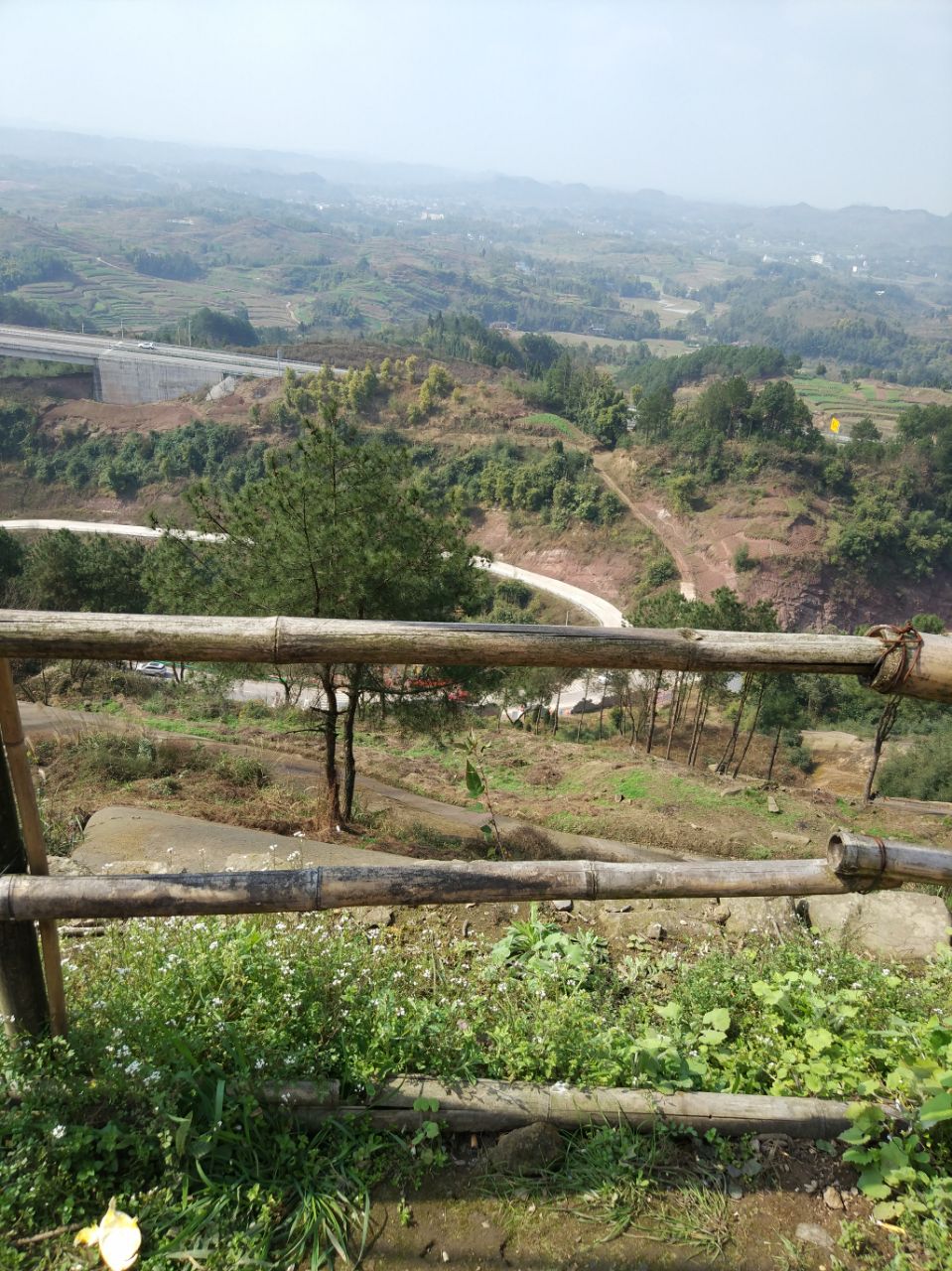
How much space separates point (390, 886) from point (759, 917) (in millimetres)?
2615

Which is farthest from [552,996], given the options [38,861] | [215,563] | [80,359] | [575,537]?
[80,359]

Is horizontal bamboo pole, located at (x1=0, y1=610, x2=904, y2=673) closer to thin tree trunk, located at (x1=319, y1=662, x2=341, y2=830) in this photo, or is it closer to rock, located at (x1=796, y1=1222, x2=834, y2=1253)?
rock, located at (x1=796, y1=1222, x2=834, y2=1253)

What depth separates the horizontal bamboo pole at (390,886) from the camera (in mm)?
2184

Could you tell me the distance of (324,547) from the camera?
31.6ft

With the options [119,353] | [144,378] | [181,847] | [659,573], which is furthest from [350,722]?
[119,353]

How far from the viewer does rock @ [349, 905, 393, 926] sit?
3.71 metres

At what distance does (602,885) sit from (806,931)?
197 centimetres

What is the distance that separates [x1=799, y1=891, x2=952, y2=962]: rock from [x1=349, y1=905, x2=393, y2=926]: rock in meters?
2.03

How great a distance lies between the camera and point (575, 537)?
5700 centimetres

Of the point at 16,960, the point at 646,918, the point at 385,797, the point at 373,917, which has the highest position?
the point at 16,960

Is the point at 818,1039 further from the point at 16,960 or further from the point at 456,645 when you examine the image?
the point at 16,960

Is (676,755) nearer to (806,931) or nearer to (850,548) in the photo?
(806,931)

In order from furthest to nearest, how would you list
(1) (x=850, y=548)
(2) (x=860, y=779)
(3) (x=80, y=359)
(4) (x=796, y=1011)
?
(3) (x=80, y=359) < (1) (x=850, y=548) < (2) (x=860, y=779) < (4) (x=796, y=1011)

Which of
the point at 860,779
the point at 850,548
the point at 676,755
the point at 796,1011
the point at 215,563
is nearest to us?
the point at 796,1011
